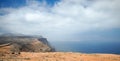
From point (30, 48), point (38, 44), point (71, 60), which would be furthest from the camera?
point (38, 44)

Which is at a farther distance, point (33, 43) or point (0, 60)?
point (33, 43)

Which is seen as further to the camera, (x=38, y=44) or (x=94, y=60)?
(x=38, y=44)

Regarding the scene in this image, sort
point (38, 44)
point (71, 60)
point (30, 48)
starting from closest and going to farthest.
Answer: point (71, 60)
point (30, 48)
point (38, 44)

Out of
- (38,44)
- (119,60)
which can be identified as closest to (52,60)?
(119,60)

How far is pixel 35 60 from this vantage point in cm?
2739

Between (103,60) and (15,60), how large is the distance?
1554 centimetres

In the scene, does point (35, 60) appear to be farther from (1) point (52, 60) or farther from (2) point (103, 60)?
(2) point (103, 60)

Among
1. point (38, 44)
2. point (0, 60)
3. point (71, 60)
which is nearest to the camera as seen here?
point (0, 60)

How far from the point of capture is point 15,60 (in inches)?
1078

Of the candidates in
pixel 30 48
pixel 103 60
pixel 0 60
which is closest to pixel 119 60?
pixel 103 60

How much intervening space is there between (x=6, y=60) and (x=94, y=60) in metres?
15.4

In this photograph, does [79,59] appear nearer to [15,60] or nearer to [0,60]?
[15,60]

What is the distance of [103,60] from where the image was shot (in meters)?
29.0

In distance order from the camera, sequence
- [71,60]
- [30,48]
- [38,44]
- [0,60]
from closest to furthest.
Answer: [0,60] → [71,60] → [30,48] → [38,44]
